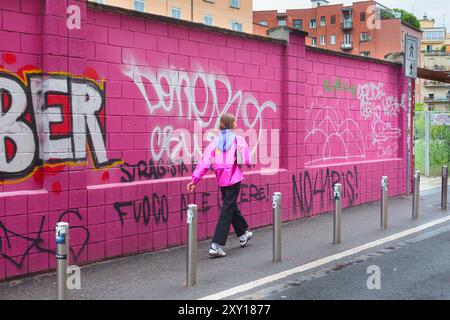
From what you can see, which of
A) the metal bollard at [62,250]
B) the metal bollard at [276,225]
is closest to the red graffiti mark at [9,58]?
the metal bollard at [62,250]

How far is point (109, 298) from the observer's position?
211 inches

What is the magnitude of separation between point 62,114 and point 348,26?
3464 inches

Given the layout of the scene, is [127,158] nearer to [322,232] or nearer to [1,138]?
[1,138]

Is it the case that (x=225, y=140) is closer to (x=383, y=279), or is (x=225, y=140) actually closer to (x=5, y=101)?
(x=383, y=279)

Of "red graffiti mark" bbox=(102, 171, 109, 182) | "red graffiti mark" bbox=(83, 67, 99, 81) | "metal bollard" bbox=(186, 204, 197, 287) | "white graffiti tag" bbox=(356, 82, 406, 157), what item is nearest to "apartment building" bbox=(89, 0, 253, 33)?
"white graffiti tag" bbox=(356, 82, 406, 157)

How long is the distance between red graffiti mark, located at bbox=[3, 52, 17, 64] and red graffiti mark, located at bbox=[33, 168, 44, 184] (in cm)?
126

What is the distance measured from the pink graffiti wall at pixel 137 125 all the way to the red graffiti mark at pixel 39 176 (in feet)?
0.08

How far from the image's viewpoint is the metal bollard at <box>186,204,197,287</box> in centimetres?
567

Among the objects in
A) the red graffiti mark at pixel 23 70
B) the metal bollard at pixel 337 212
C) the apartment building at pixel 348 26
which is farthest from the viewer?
the apartment building at pixel 348 26

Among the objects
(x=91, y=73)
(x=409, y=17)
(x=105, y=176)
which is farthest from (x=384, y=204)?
(x=409, y=17)

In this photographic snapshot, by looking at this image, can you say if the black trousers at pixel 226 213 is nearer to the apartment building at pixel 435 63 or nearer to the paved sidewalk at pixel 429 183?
the paved sidewalk at pixel 429 183

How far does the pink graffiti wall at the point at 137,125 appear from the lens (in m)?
6.05

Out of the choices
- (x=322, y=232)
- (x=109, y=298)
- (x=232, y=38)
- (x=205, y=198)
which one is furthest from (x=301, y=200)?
(x=109, y=298)

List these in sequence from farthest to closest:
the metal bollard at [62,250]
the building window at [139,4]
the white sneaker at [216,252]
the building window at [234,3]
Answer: the building window at [234,3]
the building window at [139,4]
the white sneaker at [216,252]
the metal bollard at [62,250]
